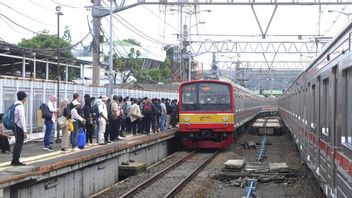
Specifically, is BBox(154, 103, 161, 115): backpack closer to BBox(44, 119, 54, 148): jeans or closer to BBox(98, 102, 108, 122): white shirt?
BBox(98, 102, 108, 122): white shirt

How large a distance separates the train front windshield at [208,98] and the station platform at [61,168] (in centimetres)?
371

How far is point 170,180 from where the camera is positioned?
14234 mm

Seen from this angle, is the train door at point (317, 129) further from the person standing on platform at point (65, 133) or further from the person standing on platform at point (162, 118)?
the person standing on platform at point (162, 118)

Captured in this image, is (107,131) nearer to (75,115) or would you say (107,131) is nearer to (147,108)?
(75,115)

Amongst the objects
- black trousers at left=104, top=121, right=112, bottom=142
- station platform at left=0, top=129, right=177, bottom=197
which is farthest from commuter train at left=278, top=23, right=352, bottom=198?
black trousers at left=104, top=121, right=112, bottom=142

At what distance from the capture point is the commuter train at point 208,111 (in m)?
21.1

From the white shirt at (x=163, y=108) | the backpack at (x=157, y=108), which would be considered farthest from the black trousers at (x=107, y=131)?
the white shirt at (x=163, y=108)

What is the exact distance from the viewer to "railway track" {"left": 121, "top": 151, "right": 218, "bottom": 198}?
39.4 feet

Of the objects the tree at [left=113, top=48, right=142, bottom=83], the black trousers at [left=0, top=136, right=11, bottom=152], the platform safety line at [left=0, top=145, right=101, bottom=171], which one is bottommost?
the platform safety line at [left=0, top=145, right=101, bottom=171]

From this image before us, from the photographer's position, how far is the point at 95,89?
22.3m

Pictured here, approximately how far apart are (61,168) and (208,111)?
38.5 feet

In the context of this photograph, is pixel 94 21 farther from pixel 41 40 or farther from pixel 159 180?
pixel 41 40

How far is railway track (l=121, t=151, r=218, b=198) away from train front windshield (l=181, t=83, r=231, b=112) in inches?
102

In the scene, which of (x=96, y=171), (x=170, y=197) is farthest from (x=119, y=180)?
(x=170, y=197)
